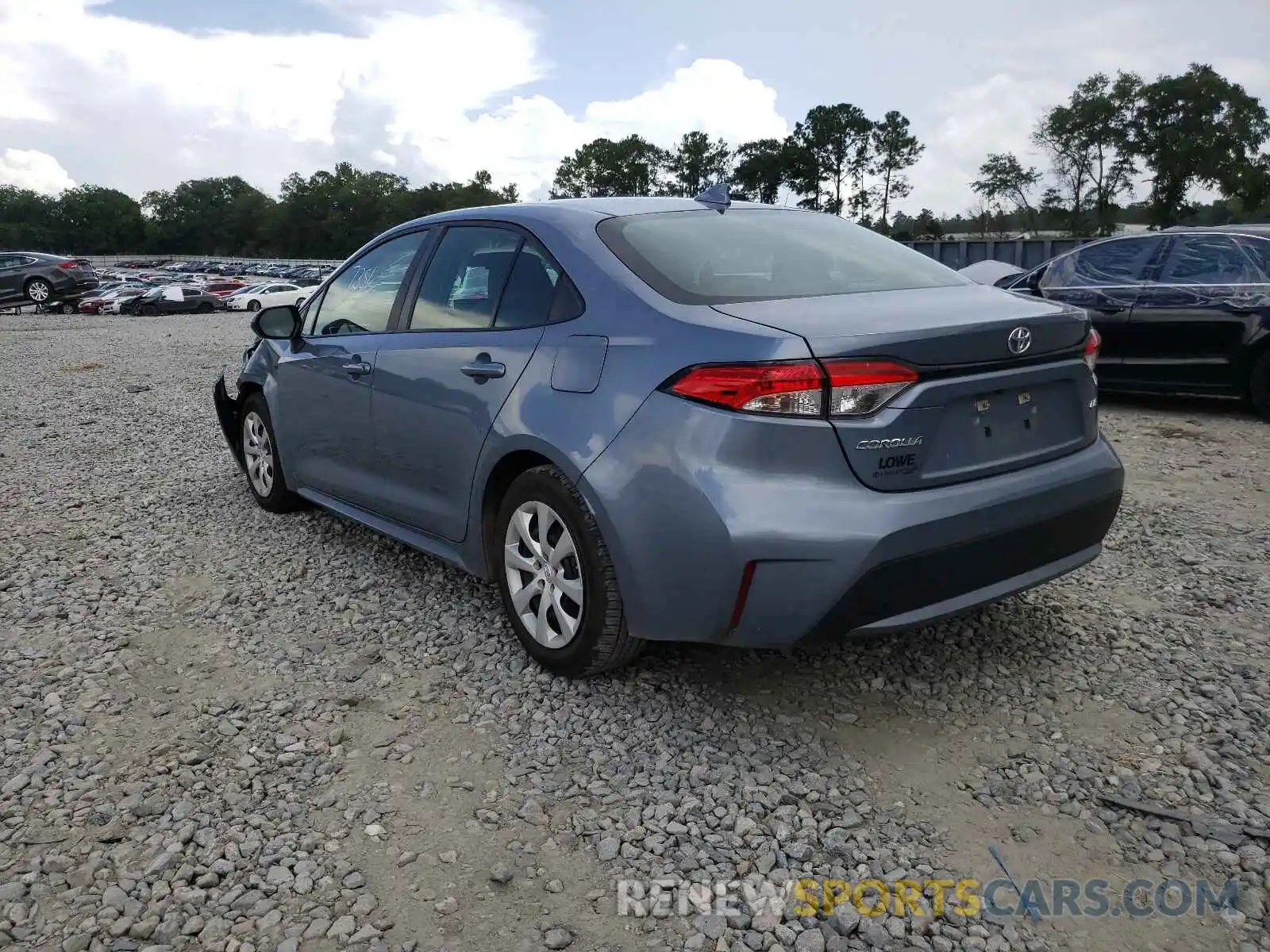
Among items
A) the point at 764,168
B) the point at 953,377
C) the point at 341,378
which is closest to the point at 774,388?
the point at 953,377

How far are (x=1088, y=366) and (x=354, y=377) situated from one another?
2.91 m

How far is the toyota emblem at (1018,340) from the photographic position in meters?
2.98

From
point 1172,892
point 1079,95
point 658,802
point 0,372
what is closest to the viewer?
point 1172,892

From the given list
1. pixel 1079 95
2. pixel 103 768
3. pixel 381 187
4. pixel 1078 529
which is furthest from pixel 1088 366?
pixel 381 187

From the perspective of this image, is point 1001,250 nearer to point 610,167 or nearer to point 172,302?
point 172,302

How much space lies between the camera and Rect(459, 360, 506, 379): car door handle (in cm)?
351

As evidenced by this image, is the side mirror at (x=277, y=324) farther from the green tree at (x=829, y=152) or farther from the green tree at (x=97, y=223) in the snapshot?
the green tree at (x=97, y=223)

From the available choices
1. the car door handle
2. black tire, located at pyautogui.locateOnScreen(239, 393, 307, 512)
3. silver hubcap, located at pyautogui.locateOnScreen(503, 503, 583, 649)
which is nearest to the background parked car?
black tire, located at pyautogui.locateOnScreen(239, 393, 307, 512)

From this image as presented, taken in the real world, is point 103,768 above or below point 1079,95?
below

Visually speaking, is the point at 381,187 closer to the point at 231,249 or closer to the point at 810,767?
the point at 231,249

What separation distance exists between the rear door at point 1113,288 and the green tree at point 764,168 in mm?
91813

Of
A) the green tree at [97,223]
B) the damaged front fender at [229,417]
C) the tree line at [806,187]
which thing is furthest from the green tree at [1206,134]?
the green tree at [97,223]

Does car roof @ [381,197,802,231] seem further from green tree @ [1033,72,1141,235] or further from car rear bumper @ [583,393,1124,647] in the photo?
green tree @ [1033,72,1141,235]

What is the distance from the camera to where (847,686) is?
344cm
